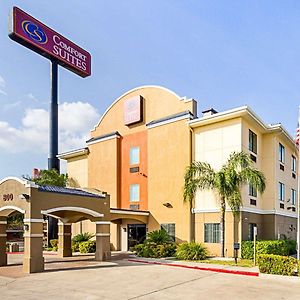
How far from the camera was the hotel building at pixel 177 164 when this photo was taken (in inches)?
1043

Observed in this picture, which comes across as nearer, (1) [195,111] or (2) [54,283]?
(2) [54,283]

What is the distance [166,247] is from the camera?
25.7 meters

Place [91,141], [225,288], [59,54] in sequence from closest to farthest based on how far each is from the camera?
[225,288], [91,141], [59,54]

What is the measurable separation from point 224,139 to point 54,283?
15.8m

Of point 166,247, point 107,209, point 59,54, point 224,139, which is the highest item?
point 59,54

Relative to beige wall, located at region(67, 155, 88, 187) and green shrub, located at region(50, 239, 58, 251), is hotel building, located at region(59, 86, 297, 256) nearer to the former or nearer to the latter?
beige wall, located at region(67, 155, 88, 187)

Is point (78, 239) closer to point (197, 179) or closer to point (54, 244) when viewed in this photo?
point (54, 244)

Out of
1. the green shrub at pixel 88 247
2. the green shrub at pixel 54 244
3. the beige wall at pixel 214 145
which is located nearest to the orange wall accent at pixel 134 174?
the green shrub at pixel 88 247

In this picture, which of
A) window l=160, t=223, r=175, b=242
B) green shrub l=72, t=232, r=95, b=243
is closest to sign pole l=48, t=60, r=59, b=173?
green shrub l=72, t=232, r=95, b=243

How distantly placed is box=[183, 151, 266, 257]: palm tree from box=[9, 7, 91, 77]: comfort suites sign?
76.4 feet

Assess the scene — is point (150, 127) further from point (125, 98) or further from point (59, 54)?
point (59, 54)

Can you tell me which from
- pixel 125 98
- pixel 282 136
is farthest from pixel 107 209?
pixel 282 136

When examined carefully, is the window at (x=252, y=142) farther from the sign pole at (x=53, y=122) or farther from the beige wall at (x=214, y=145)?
the sign pole at (x=53, y=122)

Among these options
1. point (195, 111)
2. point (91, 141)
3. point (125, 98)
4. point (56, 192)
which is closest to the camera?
point (56, 192)
